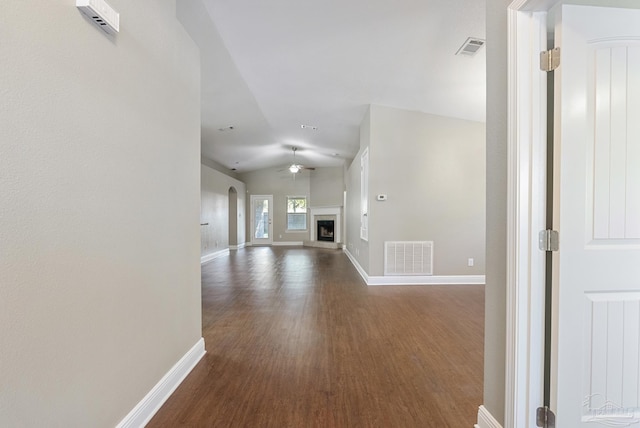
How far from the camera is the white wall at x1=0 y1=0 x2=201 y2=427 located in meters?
0.94

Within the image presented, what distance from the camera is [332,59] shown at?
10.9 feet

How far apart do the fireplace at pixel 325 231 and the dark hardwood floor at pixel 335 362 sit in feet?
22.1

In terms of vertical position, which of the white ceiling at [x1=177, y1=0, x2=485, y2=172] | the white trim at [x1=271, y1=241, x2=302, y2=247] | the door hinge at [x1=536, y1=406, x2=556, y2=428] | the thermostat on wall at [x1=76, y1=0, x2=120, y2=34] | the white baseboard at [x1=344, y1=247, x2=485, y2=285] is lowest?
the white trim at [x1=271, y1=241, x2=302, y2=247]

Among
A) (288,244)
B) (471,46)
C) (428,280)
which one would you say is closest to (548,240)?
(471,46)

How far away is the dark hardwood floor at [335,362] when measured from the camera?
1646 mm

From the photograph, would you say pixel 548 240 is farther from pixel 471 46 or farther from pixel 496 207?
pixel 471 46

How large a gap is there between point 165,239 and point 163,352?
0.70 m

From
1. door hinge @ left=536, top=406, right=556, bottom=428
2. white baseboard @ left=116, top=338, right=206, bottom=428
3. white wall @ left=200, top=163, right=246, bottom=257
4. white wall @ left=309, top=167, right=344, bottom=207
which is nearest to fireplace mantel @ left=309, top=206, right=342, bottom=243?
white wall @ left=309, top=167, right=344, bottom=207

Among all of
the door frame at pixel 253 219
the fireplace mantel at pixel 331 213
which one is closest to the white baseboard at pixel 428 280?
the fireplace mantel at pixel 331 213

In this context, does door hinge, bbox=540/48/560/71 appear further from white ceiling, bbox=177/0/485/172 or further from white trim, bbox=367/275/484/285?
white trim, bbox=367/275/484/285

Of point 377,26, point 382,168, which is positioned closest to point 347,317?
point 382,168

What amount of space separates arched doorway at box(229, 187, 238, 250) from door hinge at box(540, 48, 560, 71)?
32.6 feet

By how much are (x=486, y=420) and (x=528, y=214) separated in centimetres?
104

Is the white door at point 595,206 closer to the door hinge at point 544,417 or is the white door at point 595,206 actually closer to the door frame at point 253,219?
the door hinge at point 544,417
